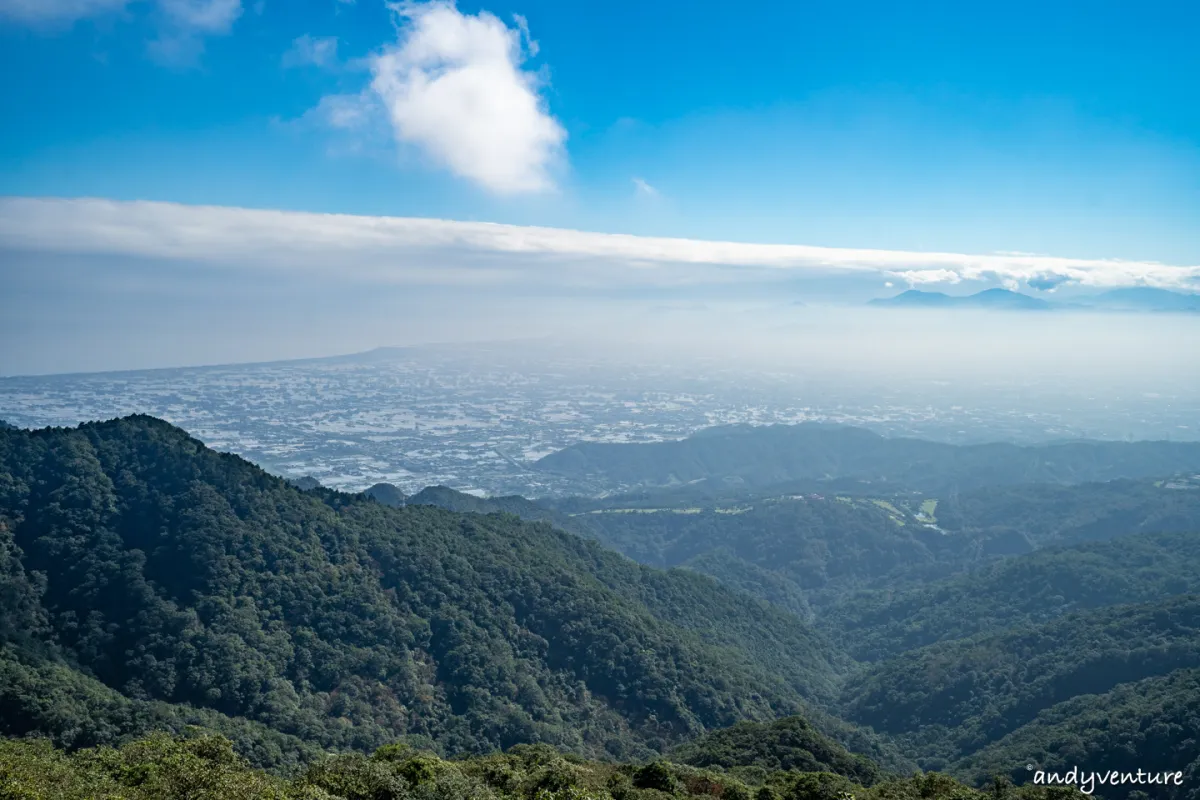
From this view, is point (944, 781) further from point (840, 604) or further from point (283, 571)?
point (840, 604)

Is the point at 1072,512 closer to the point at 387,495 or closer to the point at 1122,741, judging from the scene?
the point at 1122,741

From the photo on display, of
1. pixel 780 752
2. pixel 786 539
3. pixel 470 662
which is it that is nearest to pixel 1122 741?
pixel 780 752

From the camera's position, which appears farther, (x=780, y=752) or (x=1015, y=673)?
(x=1015, y=673)

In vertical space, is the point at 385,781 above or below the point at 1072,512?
above

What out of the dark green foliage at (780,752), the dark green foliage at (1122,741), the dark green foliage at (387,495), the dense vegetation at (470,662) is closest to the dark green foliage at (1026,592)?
the dense vegetation at (470,662)

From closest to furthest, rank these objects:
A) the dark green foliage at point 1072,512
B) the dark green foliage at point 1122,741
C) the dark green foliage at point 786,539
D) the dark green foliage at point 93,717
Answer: the dark green foliage at point 93,717 → the dark green foliage at point 1122,741 → the dark green foliage at point 1072,512 → the dark green foliage at point 786,539

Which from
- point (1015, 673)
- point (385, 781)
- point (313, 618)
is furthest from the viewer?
point (1015, 673)

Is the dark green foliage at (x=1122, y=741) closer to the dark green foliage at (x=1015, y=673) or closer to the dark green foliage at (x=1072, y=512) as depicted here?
the dark green foliage at (x=1015, y=673)
